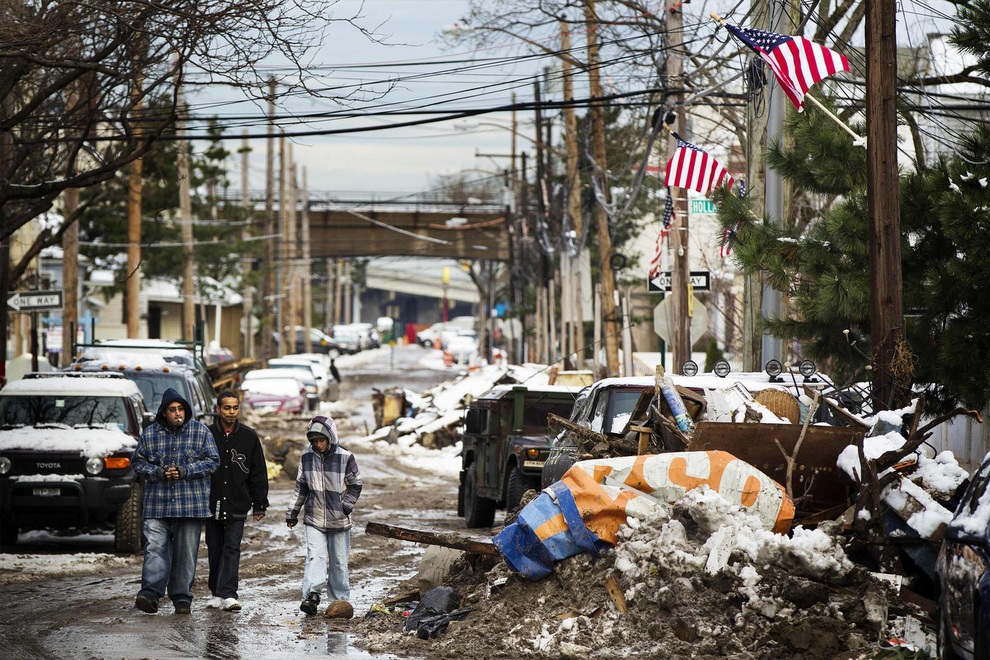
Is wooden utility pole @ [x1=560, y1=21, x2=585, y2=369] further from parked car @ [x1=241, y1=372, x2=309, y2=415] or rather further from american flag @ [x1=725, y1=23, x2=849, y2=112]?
american flag @ [x1=725, y1=23, x2=849, y2=112]

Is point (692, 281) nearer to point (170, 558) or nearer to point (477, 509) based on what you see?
point (477, 509)

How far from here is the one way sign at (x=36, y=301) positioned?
24750 millimetres

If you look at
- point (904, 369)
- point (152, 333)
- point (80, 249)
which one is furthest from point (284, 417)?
point (152, 333)

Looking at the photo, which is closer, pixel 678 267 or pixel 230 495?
pixel 230 495

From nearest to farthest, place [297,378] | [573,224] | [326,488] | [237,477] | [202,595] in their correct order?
[326,488], [237,477], [202,595], [573,224], [297,378]

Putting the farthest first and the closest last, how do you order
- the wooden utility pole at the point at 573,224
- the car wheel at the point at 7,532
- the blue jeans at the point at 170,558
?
the wooden utility pole at the point at 573,224, the car wheel at the point at 7,532, the blue jeans at the point at 170,558

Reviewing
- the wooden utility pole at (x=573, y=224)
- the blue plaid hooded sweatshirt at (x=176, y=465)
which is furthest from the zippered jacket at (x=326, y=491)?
the wooden utility pole at (x=573, y=224)

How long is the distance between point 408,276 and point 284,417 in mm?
108976

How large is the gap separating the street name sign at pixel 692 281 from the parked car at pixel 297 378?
716 inches

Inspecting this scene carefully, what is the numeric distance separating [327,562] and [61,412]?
20.3ft

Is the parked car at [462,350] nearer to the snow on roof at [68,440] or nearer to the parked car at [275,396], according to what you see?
the parked car at [275,396]

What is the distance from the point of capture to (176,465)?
11.5 metres

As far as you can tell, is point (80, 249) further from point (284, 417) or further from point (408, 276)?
point (408, 276)

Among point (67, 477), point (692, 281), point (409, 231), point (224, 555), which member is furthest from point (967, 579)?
point (409, 231)
